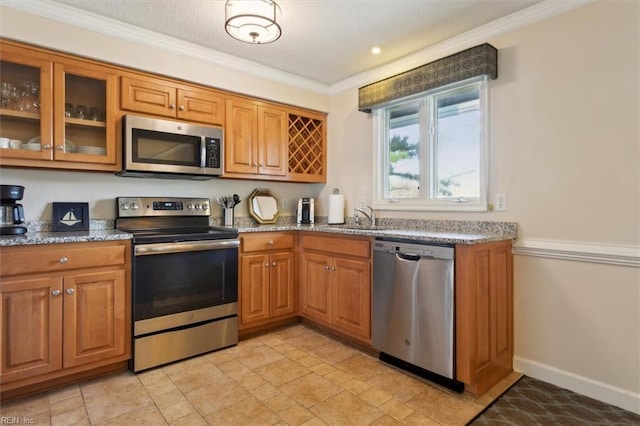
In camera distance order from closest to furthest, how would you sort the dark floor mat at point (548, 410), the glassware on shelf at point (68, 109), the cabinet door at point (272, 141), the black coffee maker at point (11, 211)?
the dark floor mat at point (548, 410)
the black coffee maker at point (11, 211)
the glassware on shelf at point (68, 109)
the cabinet door at point (272, 141)

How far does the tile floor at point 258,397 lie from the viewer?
1826 mm

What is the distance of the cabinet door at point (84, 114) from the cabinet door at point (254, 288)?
1234 millimetres

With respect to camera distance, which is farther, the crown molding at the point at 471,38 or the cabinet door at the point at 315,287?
the cabinet door at the point at 315,287

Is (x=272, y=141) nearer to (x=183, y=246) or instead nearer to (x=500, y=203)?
(x=183, y=246)

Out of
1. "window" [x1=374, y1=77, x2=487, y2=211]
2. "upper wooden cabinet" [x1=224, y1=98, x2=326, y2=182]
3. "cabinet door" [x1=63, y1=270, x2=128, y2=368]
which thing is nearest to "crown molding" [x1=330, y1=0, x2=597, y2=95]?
"window" [x1=374, y1=77, x2=487, y2=211]

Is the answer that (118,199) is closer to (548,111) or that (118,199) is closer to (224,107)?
(224,107)

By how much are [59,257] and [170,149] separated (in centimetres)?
110

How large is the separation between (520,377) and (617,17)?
2.22m

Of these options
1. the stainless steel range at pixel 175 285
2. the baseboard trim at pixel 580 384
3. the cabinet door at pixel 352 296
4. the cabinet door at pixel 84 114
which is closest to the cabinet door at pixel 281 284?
the stainless steel range at pixel 175 285

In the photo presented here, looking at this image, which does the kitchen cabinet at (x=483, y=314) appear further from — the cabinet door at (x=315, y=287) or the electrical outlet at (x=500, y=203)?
the cabinet door at (x=315, y=287)

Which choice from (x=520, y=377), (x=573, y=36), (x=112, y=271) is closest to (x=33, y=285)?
(x=112, y=271)

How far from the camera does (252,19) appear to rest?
6.55 ft

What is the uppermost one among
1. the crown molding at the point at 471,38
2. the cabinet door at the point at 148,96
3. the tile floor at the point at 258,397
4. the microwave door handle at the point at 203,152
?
the crown molding at the point at 471,38

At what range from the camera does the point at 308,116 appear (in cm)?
371
